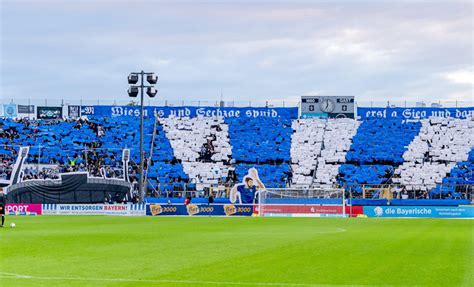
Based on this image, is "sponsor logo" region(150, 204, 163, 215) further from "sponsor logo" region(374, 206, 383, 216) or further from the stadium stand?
"sponsor logo" region(374, 206, 383, 216)

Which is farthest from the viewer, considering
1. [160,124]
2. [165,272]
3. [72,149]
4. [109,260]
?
[160,124]

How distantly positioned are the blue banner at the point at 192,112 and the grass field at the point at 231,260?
6226 cm

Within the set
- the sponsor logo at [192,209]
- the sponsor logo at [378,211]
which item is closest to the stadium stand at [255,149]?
the sponsor logo at [192,209]

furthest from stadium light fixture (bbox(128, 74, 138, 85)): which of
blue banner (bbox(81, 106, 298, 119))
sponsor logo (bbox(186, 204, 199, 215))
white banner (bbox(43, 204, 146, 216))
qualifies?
blue banner (bbox(81, 106, 298, 119))

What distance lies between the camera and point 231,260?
64.8 ft

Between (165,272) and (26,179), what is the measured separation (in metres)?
54.5

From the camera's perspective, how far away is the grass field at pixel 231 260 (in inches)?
614

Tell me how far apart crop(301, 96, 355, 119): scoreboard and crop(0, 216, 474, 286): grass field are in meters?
63.3

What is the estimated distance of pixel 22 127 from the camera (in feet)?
286

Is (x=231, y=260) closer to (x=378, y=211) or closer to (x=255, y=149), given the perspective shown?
(x=378, y=211)

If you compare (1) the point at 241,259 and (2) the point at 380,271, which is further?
(1) the point at 241,259

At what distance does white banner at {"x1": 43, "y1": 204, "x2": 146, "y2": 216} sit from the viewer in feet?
197

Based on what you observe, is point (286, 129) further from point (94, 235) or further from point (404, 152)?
point (94, 235)

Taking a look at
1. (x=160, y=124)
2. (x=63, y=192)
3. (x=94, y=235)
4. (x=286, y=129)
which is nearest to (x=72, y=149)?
(x=160, y=124)
